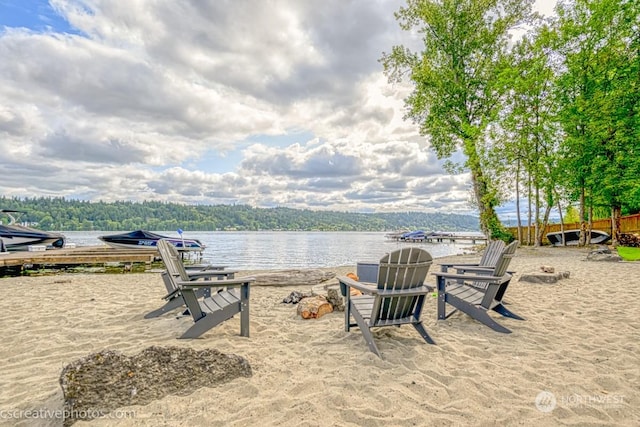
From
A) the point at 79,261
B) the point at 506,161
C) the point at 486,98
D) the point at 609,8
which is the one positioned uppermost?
the point at 609,8

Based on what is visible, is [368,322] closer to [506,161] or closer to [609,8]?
[506,161]

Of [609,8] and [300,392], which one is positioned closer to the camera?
[300,392]

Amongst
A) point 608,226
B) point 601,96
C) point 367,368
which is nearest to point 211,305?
point 367,368

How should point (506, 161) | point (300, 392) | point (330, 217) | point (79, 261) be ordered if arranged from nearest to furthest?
point (300, 392) → point (79, 261) → point (506, 161) → point (330, 217)

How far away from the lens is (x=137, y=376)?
2.46 metres

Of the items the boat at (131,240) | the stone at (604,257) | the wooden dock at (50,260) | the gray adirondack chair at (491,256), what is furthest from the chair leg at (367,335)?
the boat at (131,240)

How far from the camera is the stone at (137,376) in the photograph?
7.38 ft

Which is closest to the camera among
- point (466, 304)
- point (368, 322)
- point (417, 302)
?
point (368, 322)

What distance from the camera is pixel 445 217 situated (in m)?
146

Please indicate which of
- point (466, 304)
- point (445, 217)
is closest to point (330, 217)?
point (445, 217)

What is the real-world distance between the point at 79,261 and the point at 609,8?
82.3 ft

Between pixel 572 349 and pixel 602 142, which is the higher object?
pixel 602 142

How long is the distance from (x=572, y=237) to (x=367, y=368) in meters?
23.9

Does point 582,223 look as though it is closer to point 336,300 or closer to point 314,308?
point 336,300
